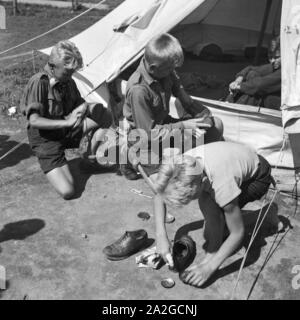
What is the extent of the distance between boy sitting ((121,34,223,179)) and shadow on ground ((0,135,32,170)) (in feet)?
3.94

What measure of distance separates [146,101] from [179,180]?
127 centimetres

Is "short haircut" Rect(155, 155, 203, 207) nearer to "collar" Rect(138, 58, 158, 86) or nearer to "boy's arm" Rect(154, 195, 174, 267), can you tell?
"boy's arm" Rect(154, 195, 174, 267)

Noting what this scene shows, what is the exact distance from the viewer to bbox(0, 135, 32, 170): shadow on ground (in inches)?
172

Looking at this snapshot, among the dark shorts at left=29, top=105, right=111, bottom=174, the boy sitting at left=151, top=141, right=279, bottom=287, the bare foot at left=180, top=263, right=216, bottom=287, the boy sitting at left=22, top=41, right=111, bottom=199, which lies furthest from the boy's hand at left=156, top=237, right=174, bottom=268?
the dark shorts at left=29, top=105, right=111, bottom=174

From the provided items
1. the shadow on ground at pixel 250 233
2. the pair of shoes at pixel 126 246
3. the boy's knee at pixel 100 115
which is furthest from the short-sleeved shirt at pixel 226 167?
the boy's knee at pixel 100 115

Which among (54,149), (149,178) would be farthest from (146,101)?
(54,149)

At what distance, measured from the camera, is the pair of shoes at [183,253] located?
9.85ft

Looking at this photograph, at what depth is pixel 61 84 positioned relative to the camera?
3885 mm

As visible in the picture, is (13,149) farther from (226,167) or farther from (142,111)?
(226,167)

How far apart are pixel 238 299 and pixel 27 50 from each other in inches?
242

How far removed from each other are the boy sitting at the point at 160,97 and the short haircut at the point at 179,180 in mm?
1098
